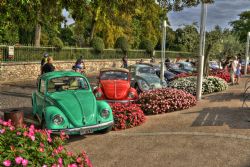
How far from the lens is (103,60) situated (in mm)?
30781

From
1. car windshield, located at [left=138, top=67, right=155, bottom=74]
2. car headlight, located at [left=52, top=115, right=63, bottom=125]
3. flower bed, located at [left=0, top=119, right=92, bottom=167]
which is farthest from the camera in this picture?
car windshield, located at [left=138, top=67, right=155, bottom=74]

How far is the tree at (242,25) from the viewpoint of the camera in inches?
2766

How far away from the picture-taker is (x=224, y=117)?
910 cm

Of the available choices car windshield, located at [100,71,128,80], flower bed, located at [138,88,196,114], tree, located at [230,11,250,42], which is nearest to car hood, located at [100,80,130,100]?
flower bed, located at [138,88,196,114]

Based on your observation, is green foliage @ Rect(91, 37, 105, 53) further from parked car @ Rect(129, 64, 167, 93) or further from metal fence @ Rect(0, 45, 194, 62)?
parked car @ Rect(129, 64, 167, 93)

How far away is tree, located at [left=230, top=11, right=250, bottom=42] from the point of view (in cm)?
7025

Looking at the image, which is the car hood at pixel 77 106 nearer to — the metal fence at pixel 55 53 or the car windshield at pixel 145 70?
the car windshield at pixel 145 70

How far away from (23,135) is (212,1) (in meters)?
6.33

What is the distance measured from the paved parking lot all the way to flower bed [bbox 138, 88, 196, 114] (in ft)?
1.20

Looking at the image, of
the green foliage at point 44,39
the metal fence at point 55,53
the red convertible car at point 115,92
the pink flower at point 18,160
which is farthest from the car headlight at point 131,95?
the green foliage at point 44,39

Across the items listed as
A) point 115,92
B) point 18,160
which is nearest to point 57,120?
point 115,92

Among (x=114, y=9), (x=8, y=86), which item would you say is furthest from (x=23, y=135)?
(x=8, y=86)

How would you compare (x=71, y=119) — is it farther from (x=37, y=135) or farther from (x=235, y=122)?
(x=235, y=122)

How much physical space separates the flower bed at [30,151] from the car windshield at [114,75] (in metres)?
8.66
